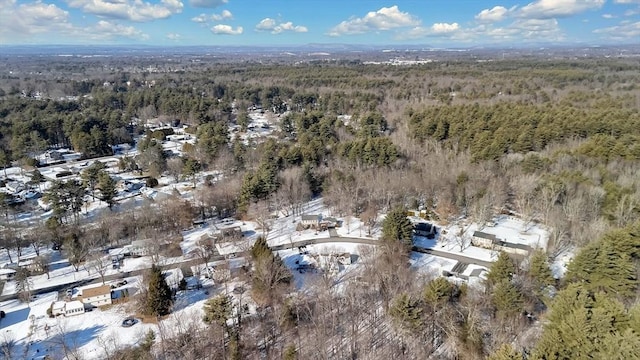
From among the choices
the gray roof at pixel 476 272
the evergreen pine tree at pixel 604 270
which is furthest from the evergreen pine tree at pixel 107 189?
the evergreen pine tree at pixel 604 270

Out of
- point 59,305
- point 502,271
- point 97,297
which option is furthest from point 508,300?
point 59,305

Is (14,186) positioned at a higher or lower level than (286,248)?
higher

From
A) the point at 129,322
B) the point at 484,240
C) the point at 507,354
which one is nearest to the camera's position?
the point at 507,354

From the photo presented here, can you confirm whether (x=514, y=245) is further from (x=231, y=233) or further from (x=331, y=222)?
(x=231, y=233)

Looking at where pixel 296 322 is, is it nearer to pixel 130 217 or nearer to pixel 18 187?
pixel 130 217

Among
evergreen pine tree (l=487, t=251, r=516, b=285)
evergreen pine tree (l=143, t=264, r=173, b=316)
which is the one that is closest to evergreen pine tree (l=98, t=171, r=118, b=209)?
evergreen pine tree (l=143, t=264, r=173, b=316)

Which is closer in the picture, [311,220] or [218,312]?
[218,312]
